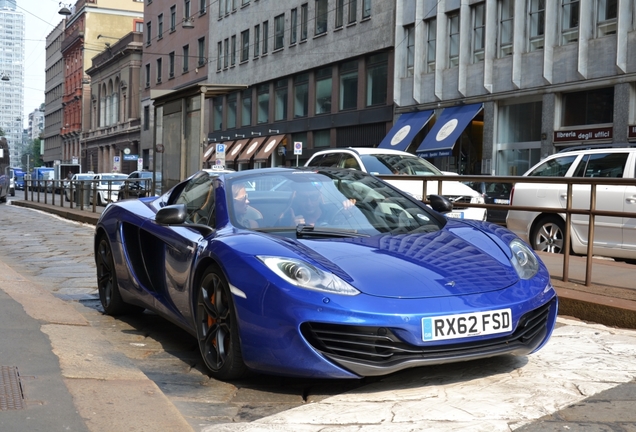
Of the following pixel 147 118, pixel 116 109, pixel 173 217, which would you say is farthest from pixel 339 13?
pixel 116 109

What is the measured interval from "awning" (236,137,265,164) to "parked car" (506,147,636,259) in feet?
108

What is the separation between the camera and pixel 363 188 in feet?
18.6

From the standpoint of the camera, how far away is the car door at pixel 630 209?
308 inches

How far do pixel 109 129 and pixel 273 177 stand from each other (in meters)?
72.7

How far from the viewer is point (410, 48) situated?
3198cm

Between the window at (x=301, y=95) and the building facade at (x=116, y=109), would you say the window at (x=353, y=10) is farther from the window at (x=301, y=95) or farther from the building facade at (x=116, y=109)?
the building facade at (x=116, y=109)

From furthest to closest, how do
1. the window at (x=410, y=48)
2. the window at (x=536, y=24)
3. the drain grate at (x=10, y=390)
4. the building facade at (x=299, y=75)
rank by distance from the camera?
the building facade at (x=299, y=75) → the window at (x=410, y=48) → the window at (x=536, y=24) → the drain grate at (x=10, y=390)

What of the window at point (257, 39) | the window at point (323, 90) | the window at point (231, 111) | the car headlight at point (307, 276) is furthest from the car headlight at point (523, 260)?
the window at point (231, 111)

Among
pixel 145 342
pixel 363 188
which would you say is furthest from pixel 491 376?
pixel 145 342

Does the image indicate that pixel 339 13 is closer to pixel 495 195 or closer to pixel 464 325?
pixel 495 195

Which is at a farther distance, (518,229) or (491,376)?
(518,229)

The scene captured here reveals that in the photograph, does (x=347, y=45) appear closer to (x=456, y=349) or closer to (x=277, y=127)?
(x=277, y=127)

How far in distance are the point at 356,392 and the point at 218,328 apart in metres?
0.83

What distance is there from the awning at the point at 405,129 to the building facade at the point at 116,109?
31962 mm
